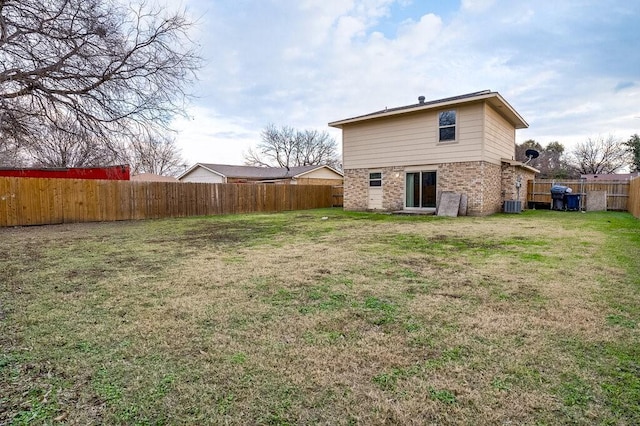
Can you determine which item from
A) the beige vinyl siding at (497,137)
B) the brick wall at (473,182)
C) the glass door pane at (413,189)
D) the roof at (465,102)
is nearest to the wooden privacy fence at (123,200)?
the roof at (465,102)

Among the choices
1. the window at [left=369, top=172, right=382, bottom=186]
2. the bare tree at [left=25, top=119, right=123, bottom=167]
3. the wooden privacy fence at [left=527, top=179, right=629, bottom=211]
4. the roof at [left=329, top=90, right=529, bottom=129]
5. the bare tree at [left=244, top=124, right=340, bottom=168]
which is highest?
the bare tree at [left=244, top=124, right=340, bottom=168]

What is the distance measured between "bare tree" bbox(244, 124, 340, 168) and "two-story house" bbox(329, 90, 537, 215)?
2818 centimetres

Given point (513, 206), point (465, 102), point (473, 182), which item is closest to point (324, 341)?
point (473, 182)

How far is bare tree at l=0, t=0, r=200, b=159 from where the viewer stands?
282 inches

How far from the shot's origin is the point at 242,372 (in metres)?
1.92

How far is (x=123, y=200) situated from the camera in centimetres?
1245

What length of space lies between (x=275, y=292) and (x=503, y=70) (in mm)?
14613

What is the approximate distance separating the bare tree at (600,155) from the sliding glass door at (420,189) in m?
30.0

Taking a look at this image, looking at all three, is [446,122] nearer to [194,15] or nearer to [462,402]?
[194,15]

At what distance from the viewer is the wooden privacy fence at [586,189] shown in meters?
14.0

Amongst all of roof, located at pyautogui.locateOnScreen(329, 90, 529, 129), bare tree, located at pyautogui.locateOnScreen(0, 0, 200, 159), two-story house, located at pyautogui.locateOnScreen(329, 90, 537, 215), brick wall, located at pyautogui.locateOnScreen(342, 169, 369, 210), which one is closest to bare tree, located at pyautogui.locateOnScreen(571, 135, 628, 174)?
two-story house, located at pyautogui.locateOnScreen(329, 90, 537, 215)

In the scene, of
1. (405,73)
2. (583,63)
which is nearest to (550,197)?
(583,63)

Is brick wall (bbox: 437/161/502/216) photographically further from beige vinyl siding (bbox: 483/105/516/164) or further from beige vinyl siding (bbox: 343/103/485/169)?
Result: beige vinyl siding (bbox: 483/105/516/164)

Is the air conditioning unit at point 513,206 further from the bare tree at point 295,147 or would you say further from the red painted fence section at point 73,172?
the bare tree at point 295,147
